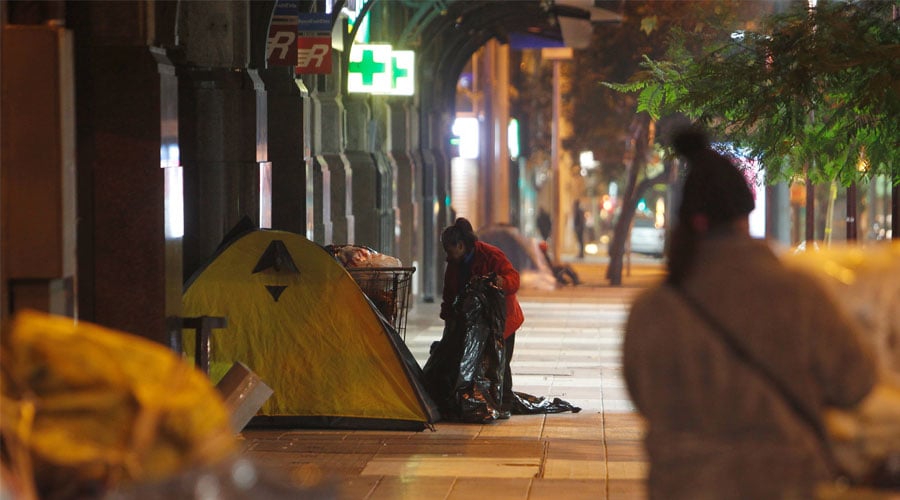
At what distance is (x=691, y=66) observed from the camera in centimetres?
1087

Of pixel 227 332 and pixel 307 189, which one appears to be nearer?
pixel 227 332

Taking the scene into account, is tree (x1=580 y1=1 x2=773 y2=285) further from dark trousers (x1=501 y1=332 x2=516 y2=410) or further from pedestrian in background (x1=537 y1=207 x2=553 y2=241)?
dark trousers (x1=501 y1=332 x2=516 y2=410)

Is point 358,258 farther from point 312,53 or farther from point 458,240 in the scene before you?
point 312,53

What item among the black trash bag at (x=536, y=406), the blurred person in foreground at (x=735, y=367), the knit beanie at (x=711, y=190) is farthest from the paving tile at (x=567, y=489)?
the knit beanie at (x=711, y=190)

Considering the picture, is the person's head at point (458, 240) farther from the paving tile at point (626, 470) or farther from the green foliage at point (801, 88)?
the paving tile at point (626, 470)

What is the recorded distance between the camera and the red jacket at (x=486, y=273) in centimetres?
1145

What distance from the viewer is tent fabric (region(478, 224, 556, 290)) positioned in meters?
28.3

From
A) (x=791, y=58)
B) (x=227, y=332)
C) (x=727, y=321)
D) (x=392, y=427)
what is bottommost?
(x=392, y=427)

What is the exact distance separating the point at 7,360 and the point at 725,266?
81.3 inches

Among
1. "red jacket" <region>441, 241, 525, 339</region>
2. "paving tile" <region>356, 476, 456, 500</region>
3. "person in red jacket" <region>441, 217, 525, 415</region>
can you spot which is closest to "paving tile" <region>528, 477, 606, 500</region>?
"paving tile" <region>356, 476, 456, 500</region>

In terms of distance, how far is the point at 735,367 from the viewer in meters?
4.14

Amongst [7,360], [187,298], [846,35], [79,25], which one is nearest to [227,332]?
[187,298]

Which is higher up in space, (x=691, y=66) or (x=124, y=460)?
(x=691, y=66)

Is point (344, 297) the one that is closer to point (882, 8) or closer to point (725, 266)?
point (882, 8)
